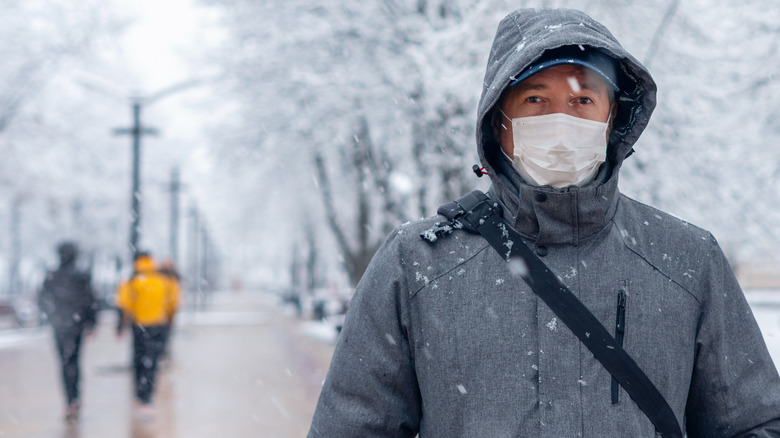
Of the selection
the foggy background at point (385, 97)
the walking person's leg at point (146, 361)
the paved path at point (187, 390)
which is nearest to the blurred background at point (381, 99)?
the foggy background at point (385, 97)

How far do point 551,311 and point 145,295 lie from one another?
9482mm

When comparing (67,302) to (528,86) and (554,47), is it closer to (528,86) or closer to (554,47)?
(528,86)

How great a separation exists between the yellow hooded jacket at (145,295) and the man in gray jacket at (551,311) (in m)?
9.07

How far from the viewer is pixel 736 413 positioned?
1.87m

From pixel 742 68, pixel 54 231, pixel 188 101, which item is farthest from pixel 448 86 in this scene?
pixel 54 231

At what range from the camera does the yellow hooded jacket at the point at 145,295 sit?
10508 mm

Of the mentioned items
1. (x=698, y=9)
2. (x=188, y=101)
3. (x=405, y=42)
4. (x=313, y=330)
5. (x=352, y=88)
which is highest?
(x=698, y=9)

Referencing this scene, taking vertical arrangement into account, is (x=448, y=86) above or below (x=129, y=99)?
above

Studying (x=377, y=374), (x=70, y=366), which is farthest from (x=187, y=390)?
(x=377, y=374)

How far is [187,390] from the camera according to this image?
11.6 m

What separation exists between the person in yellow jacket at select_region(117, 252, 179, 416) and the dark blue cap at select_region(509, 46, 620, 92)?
855cm

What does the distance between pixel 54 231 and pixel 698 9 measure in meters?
35.5

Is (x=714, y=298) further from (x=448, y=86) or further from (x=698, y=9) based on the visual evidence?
(x=698, y=9)

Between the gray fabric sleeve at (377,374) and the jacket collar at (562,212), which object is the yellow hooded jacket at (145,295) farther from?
the jacket collar at (562,212)
